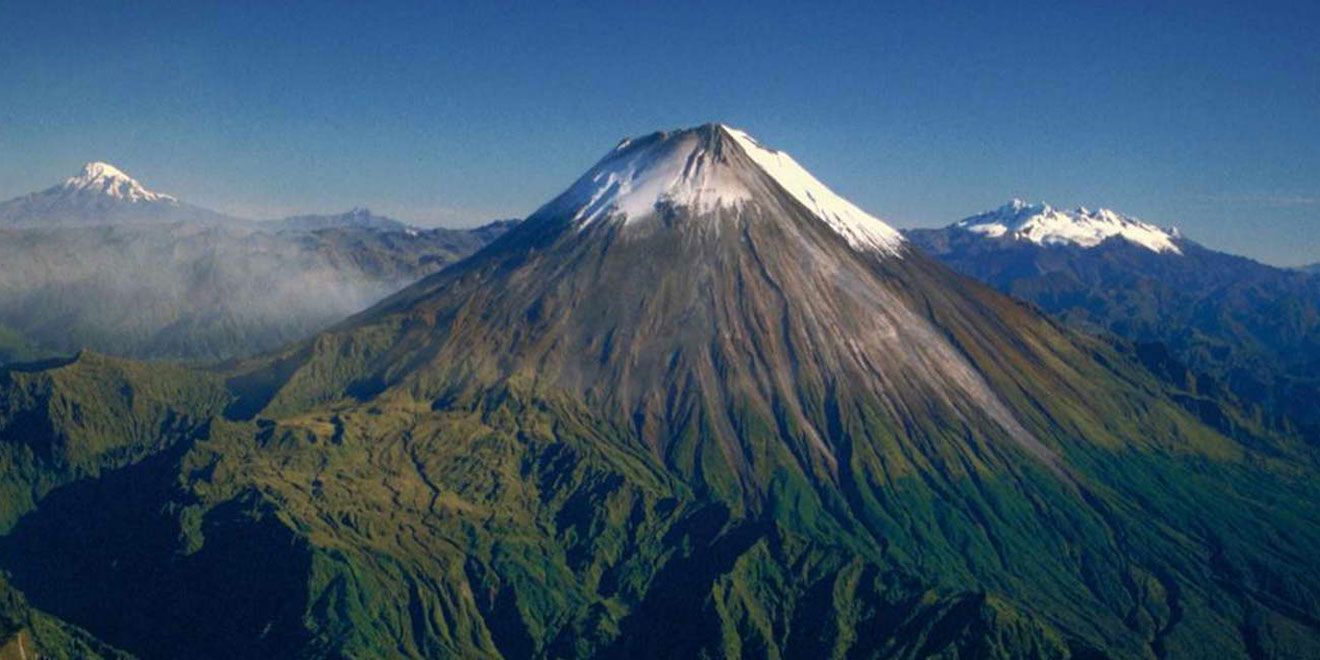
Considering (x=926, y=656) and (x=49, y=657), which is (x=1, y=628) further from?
(x=926, y=656)

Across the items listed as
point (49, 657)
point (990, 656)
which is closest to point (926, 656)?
point (990, 656)

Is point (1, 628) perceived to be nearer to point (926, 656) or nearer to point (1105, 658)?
point (926, 656)

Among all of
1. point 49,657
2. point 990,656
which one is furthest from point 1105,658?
point 49,657

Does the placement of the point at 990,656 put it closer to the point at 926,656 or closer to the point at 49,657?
the point at 926,656

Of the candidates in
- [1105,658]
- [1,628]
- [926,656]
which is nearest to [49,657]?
[1,628]

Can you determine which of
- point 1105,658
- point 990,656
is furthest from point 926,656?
point 1105,658

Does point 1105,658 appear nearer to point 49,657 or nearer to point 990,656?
point 990,656
